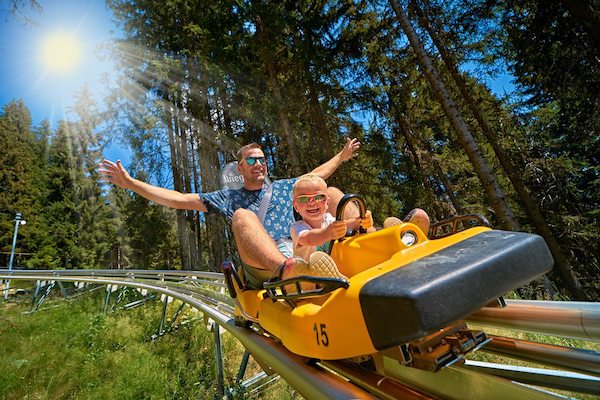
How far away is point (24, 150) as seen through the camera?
32.4m

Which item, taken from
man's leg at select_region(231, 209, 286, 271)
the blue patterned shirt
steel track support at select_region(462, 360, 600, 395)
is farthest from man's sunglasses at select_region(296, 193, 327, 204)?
steel track support at select_region(462, 360, 600, 395)

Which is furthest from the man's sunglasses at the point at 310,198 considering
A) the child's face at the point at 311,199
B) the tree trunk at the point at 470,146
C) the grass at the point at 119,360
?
the tree trunk at the point at 470,146

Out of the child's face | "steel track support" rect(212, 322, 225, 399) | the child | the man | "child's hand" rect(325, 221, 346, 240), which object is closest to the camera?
"child's hand" rect(325, 221, 346, 240)

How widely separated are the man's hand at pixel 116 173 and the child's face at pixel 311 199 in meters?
1.82

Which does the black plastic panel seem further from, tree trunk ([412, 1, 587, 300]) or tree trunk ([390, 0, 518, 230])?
tree trunk ([412, 1, 587, 300])

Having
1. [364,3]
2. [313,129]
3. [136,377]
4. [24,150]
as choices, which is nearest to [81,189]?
[24,150]

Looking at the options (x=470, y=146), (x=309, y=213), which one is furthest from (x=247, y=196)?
(x=470, y=146)

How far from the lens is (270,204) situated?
10.2ft

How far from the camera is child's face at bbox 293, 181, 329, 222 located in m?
2.22

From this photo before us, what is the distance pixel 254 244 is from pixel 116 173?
1.85 m

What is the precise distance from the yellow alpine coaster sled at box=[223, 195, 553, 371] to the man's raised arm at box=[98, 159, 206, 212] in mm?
1873

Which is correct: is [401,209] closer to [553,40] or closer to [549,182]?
[549,182]

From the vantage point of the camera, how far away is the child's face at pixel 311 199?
7.28 feet

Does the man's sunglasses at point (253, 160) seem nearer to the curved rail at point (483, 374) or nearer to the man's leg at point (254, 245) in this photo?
the man's leg at point (254, 245)
